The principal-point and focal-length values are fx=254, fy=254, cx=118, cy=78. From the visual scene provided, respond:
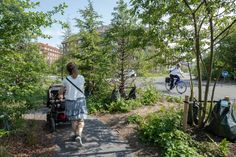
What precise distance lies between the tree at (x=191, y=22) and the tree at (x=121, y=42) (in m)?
3.38

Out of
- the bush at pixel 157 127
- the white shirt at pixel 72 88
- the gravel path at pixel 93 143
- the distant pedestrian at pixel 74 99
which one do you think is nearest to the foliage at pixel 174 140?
the bush at pixel 157 127

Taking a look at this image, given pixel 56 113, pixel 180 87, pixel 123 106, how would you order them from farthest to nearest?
pixel 180 87 → pixel 123 106 → pixel 56 113

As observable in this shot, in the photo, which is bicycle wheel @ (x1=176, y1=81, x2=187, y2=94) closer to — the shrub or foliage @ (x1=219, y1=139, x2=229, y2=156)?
the shrub

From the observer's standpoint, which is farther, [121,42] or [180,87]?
[180,87]

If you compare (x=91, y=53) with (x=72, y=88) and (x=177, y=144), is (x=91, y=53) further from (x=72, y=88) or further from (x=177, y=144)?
(x=177, y=144)

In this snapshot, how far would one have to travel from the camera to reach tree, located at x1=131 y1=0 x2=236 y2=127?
536 cm

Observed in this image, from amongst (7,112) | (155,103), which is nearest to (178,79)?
(155,103)

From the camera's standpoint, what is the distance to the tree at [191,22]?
5359mm

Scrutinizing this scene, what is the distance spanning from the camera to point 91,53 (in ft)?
33.6

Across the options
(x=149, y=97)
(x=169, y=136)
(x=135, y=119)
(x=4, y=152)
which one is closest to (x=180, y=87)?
(x=149, y=97)

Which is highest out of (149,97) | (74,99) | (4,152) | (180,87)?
(74,99)

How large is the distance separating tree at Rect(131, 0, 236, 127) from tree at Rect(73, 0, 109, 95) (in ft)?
13.0

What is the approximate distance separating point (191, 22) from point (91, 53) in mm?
5089

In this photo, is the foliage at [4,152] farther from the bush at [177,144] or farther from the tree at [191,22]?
the tree at [191,22]
